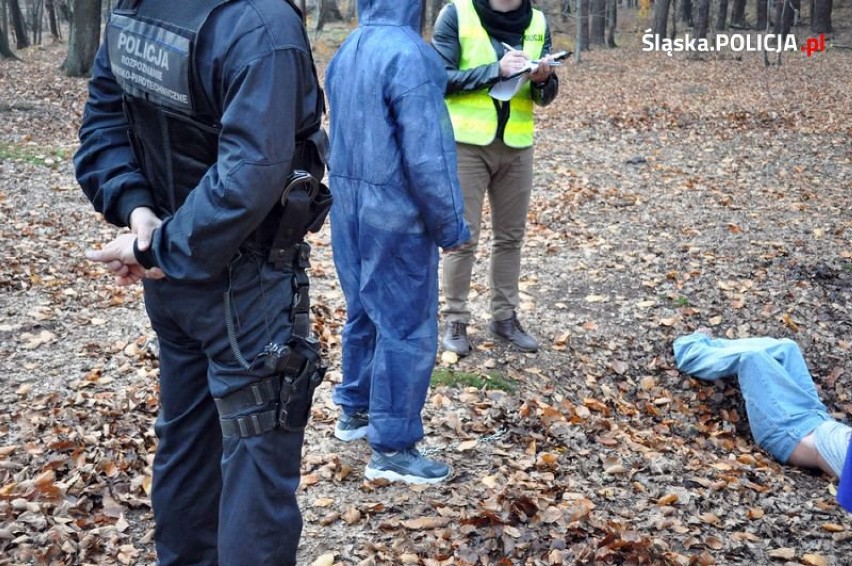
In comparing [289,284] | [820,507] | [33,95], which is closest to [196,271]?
[289,284]

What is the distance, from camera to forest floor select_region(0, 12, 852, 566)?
3.88 m

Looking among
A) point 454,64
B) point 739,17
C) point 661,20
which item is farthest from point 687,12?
point 454,64

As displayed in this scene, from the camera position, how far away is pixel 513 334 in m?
6.00

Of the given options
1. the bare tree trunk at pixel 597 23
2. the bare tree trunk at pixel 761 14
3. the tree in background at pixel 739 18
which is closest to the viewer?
the bare tree trunk at pixel 597 23

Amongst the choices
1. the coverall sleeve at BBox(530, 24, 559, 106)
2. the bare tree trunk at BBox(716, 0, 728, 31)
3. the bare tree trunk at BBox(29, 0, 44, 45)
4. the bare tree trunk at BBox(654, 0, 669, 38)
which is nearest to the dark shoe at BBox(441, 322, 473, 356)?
the coverall sleeve at BBox(530, 24, 559, 106)

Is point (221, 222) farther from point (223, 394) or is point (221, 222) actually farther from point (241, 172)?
point (223, 394)

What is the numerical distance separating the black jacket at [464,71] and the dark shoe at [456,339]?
52.9 inches

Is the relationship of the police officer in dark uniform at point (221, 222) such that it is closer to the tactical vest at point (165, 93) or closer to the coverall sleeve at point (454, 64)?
the tactical vest at point (165, 93)

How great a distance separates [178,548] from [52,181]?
29.3 feet

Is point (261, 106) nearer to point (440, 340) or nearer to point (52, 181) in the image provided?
point (440, 340)

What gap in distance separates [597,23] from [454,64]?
1274 inches

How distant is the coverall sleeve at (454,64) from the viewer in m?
5.05

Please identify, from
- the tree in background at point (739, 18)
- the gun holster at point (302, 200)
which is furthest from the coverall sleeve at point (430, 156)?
the tree in background at point (739, 18)

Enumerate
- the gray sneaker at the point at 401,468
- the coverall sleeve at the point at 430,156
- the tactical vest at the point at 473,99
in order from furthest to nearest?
the tactical vest at the point at 473,99 → the gray sneaker at the point at 401,468 → the coverall sleeve at the point at 430,156
